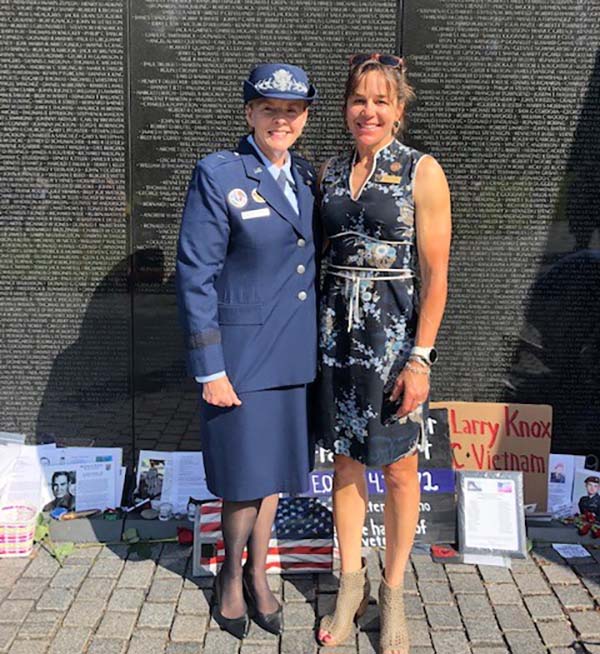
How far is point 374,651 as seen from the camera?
9.55ft

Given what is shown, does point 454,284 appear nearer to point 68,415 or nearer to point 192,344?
point 192,344

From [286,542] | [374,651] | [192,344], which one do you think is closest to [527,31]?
[192,344]

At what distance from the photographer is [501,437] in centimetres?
411

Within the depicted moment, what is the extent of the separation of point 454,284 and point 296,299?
5.59 ft

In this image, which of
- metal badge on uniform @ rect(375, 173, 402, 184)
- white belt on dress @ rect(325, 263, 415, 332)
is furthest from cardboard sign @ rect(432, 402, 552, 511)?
metal badge on uniform @ rect(375, 173, 402, 184)

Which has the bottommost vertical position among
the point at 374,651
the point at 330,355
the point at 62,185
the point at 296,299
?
the point at 374,651

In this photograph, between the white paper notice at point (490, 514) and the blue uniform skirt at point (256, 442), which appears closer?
the blue uniform skirt at point (256, 442)

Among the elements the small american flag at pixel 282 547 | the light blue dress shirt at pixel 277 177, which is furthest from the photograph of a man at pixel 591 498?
the light blue dress shirt at pixel 277 177

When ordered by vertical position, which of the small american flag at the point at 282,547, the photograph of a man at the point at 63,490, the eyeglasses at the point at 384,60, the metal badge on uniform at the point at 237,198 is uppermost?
the eyeglasses at the point at 384,60

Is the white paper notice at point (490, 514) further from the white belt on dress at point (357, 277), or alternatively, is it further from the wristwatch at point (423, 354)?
the white belt on dress at point (357, 277)

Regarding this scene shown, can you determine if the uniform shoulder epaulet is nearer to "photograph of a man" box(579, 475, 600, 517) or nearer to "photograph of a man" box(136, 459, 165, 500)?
"photograph of a man" box(136, 459, 165, 500)

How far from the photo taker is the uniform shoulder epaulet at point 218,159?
2646 millimetres

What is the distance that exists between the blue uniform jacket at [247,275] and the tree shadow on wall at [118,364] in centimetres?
153

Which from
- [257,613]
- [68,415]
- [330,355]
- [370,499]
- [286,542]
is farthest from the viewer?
[68,415]
